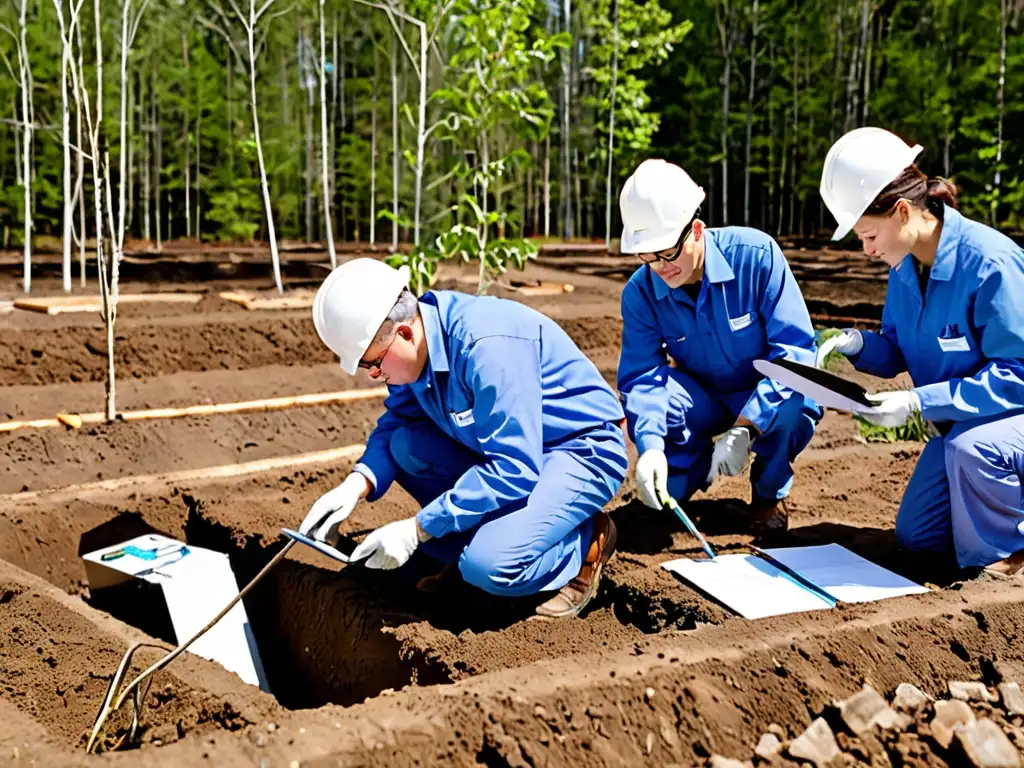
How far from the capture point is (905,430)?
16.1 ft

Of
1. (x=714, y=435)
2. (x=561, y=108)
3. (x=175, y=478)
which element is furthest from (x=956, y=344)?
(x=561, y=108)

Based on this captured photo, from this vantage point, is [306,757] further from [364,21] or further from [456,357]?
[364,21]

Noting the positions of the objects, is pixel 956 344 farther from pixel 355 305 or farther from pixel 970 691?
pixel 355 305

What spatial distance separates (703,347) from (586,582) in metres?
1.01

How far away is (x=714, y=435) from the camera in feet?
12.2

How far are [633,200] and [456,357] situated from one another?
0.85 metres

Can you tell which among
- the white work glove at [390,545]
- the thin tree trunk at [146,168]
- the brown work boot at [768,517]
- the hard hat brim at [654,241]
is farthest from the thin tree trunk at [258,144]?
the thin tree trunk at [146,168]

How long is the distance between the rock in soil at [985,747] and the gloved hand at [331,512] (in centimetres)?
160

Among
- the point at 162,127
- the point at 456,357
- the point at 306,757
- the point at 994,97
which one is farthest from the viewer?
the point at 162,127

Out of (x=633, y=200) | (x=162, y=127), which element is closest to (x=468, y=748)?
(x=633, y=200)

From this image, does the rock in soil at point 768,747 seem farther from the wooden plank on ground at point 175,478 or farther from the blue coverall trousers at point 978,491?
the wooden plank on ground at point 175,478

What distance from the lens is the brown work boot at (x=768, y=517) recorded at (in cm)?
354

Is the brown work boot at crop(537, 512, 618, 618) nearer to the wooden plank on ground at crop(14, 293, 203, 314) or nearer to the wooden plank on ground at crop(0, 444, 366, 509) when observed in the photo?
the wooden plank on ground at crop(0, 444, 366, 509)

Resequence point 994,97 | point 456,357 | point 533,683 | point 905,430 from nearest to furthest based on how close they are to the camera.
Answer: point 533,683, point 456,357, point 905,430, point 994,97
